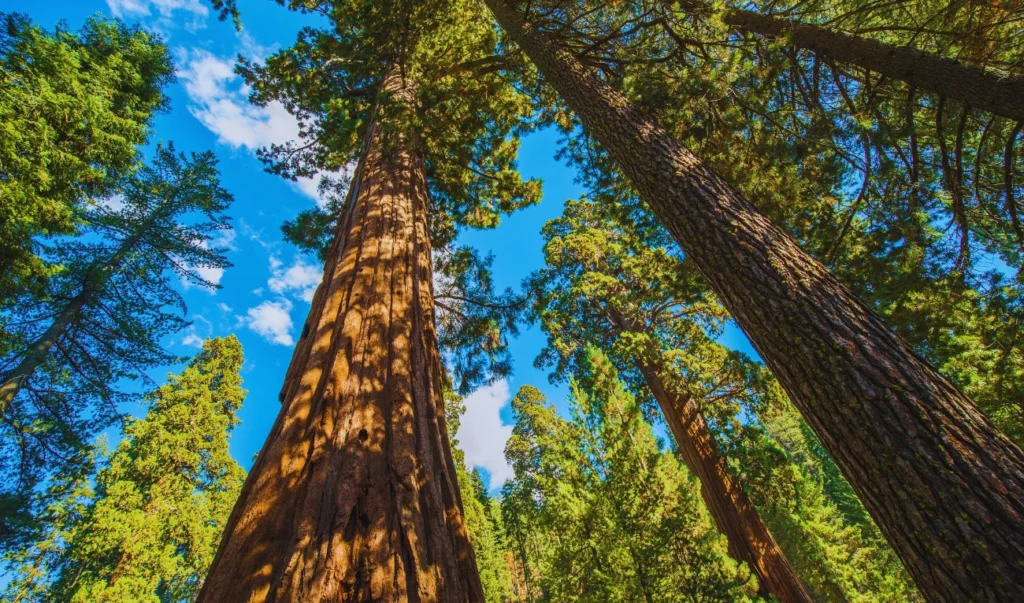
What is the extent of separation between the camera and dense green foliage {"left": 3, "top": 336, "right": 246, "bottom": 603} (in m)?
11.0

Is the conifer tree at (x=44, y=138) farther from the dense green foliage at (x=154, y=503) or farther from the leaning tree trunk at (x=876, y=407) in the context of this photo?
the leaning tree trunk at (x=876, y=407)

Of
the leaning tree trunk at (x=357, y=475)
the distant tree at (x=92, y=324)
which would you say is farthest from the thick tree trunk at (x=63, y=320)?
the leaning tree trunk at (x=357, y=475)

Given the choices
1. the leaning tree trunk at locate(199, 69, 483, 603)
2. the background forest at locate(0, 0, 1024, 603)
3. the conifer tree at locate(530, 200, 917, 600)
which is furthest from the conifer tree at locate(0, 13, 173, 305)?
the conifer tree at locate(530, 200, 917, 600)

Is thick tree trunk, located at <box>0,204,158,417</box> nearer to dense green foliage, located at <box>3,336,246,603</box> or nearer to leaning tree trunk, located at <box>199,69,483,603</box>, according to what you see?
dense green foliage, located at <box>3,336,246,603</box>

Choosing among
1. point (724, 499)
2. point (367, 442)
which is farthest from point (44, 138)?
point (724, 499)

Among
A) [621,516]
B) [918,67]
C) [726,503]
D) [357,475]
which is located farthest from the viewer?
[726,503]

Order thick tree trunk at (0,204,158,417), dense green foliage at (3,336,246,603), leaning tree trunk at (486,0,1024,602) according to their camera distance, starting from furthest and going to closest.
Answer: dense green foliage at (3,336,246,603) → thick tree trunk at (0,204,158,417) → leaning tree trunk at (486,0,1024,602)

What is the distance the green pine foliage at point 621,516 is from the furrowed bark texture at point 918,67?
4.87 meters

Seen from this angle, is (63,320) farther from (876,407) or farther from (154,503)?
(876,407)

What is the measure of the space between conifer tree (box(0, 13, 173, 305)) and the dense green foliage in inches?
301

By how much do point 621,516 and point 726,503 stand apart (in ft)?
8.39

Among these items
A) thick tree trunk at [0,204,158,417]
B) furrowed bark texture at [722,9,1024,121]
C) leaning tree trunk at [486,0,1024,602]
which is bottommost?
leaning tree trunk at [486,0,1024,602]

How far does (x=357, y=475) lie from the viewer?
1.31m

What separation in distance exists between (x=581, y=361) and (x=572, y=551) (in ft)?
13.7
